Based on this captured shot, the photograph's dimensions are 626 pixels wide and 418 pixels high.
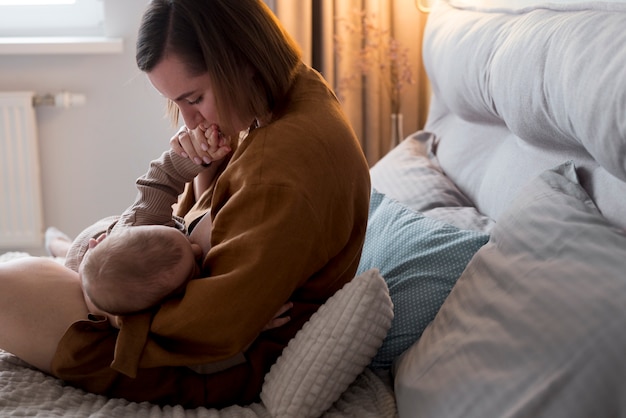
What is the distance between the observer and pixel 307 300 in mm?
1292

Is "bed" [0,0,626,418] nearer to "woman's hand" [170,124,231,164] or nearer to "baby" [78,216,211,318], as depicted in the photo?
"baby" [78,216,211,318]

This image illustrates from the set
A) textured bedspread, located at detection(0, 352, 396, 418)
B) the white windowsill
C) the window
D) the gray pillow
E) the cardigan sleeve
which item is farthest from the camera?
the window

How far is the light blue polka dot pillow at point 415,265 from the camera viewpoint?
1.30 metres

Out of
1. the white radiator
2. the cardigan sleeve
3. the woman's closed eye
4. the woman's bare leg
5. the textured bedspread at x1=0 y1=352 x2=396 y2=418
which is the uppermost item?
the woman's closed eye

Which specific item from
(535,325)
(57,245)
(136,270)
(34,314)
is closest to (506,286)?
(535,325)

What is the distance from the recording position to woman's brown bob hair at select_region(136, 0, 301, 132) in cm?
127

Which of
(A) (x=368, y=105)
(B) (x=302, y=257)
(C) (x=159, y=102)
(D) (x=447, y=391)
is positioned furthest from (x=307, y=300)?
(C) (x=159, y=102)

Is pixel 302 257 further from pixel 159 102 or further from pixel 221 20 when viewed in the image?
pixel 159 102

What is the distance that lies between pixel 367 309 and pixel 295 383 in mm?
150

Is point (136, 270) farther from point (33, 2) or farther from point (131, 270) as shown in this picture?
point (33, 2)

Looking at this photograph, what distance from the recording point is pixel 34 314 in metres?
1.27

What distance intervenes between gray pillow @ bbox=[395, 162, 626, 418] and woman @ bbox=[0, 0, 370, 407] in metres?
0.22

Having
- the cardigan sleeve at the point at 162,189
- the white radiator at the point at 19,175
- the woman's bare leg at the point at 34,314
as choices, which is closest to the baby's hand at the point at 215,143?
the cardigan sleeve at the point at 162,189

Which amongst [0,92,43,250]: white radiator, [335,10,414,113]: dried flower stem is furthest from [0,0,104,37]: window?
[335,10,414,113]: dried flower stem
